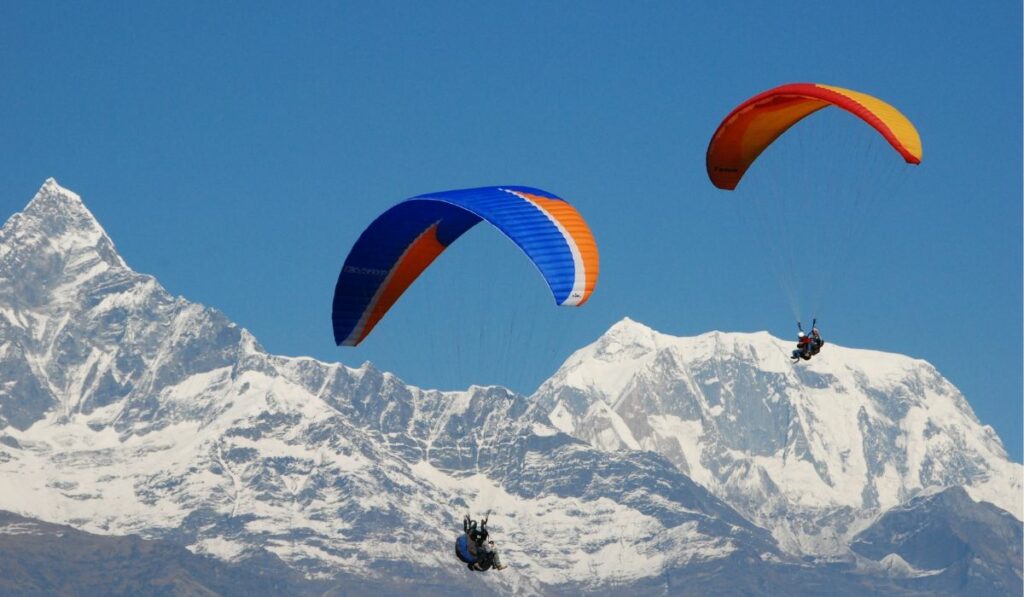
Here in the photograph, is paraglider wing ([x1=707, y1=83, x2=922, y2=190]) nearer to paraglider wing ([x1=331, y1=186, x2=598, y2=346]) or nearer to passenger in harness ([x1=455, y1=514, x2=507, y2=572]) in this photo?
paraglider wing ([x1=331, y1=186, x2=598, y2=346])

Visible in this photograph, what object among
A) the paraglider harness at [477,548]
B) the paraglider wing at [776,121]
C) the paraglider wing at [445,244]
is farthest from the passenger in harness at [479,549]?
the paraglider wing at [776,121]

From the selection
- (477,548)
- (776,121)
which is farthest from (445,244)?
(477,548)

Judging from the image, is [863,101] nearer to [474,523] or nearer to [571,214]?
[571,214]

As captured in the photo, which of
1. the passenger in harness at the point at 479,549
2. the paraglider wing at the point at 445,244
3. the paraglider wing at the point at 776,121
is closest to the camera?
the passenger in harness at the point at 479,549

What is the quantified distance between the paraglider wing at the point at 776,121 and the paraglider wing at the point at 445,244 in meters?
8.17

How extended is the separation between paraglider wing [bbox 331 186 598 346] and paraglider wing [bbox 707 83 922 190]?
8.17 meters

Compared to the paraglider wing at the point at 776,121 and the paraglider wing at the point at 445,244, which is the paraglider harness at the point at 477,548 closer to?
the paraglider wing at the point at 445,244

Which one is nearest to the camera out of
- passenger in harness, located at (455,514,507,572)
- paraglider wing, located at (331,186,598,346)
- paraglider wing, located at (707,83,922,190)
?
passenger in harness, located at (455,514,507,572)

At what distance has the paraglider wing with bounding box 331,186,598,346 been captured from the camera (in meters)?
64.1

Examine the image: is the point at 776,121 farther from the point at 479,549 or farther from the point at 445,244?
the point at 479,549

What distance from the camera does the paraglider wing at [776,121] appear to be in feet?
217

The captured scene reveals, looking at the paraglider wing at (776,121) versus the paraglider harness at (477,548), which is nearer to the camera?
the paraglider harness at (477,548)

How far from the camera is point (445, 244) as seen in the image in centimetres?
7300

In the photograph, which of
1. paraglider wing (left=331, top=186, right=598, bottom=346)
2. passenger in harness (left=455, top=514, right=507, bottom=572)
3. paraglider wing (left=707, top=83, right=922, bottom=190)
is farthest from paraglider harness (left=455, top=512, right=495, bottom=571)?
paraglider wing (left=707, top=83, right=922, bottom=190)
